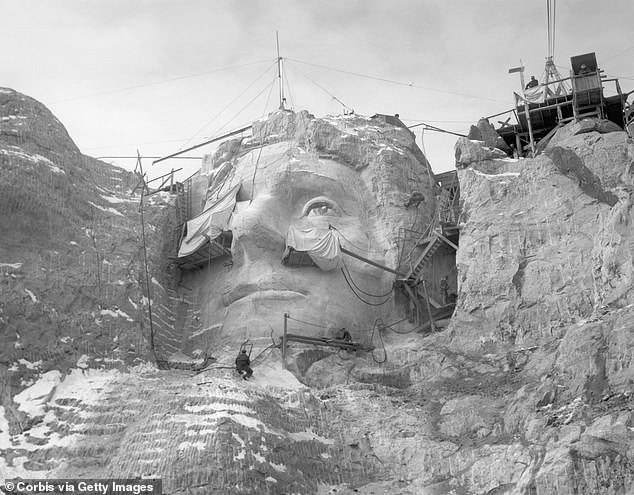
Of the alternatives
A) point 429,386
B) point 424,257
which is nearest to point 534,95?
point 424,257

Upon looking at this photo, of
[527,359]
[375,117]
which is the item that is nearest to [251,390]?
[527,359]

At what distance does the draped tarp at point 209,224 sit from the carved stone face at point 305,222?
1.26 ft

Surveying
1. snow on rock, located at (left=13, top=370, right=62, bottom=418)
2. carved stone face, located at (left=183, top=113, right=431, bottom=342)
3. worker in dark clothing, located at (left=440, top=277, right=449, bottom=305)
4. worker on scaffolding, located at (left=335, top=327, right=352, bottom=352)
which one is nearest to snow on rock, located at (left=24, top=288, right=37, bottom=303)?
snow on rock, located at (left=13, top=370, right=62, bottom=418)

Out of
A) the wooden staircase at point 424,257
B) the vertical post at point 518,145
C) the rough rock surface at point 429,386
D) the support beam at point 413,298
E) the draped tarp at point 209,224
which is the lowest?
the rough rock surface at point 429,386

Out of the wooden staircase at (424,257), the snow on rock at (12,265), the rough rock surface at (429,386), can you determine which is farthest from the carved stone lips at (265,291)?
the snow on rock at (12,265)

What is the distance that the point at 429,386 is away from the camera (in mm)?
30672

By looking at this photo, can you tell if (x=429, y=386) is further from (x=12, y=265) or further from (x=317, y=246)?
(x=12, y=265)

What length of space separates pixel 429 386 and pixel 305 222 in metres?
8.00

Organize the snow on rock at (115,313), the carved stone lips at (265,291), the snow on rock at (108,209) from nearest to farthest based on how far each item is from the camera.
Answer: the snow on rock at (115,313)
the carved stone lips at (265,291)
the snow on rock at (108,209)

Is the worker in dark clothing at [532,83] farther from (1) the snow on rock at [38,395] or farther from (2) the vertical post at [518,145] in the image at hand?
(1) the snow on rock at [38,395]

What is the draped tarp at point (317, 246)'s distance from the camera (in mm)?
34688

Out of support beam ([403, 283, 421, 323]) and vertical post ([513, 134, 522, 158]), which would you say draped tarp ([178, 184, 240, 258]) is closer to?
support beam ([403, 283, 421, 323])

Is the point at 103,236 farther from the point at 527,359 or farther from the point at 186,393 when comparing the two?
the point at 527,359

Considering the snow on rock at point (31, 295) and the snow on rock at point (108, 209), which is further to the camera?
the snow on rock at point (108, 209)
